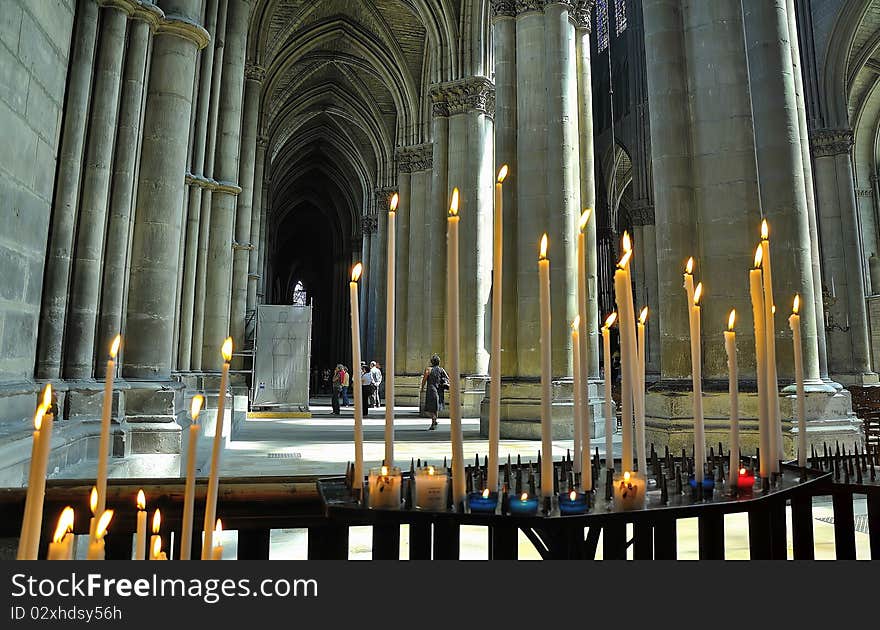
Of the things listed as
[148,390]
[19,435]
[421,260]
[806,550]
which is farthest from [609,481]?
[421,260]

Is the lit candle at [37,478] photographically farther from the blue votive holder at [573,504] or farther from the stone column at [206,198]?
the stone column at [206,198]

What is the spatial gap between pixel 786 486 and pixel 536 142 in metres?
8.62

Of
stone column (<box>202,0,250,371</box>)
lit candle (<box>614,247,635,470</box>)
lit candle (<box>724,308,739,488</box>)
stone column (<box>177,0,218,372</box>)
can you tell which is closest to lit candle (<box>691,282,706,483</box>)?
lit candle (<box>724,308,739,488</box>)

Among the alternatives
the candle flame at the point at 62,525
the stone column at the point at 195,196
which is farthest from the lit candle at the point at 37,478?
the stone column at the point at 195,196

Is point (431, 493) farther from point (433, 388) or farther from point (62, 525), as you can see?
point (433, 388)

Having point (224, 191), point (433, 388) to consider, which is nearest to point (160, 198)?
point (224, 191)

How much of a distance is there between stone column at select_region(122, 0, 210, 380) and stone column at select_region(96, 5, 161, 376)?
0.18m

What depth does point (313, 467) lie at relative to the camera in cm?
561

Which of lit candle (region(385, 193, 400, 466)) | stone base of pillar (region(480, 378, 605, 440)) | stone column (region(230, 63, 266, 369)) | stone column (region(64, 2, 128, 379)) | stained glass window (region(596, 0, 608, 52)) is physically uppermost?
stained glass window (region(596, 0, 608, 52))

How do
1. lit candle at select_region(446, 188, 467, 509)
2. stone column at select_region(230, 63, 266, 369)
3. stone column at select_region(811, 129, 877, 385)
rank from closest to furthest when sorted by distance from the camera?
lit candle at select_region(446, 188, 467, 509) → stone column at select_region(230, 63, 266, 369) → stone column at select_region(811, 129, 877, 385)

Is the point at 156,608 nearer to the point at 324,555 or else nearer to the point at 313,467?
the point at 324,555

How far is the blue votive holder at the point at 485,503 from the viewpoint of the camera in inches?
38.8

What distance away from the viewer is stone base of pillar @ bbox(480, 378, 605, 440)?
8266mm

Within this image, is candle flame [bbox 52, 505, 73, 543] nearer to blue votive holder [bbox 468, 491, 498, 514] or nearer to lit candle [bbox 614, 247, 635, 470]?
blue votive holder [bbox 468, 491, 498, 514]
